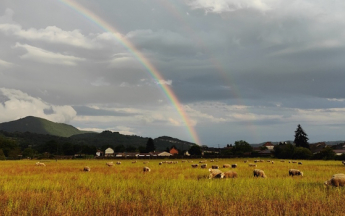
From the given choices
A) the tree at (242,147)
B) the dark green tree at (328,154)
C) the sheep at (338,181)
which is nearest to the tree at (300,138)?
the tree at (242,147)

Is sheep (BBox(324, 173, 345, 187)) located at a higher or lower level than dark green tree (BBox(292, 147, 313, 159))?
higher

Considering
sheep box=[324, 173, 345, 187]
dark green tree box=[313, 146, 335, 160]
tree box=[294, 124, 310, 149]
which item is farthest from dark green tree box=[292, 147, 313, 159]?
sheep box=[324, 173, 345, 187]

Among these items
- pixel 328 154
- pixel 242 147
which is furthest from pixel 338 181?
pixel 242 147

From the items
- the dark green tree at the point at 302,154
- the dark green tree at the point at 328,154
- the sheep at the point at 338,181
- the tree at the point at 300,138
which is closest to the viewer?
the sheep at the point at 338,181

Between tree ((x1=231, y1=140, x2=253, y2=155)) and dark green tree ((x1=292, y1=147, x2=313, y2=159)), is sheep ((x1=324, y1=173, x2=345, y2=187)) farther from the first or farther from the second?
tree ((x1=231, y1=140, x2=253, y2=155))

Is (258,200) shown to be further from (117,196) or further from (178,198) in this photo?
(117,196)

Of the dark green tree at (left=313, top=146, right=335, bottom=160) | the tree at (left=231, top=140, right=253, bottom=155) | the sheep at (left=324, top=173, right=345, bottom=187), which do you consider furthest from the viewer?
the tree at (left=231, top=140, right=253, bottom=155)

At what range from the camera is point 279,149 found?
3698 inches

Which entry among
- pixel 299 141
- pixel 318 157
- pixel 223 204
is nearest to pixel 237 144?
pixel 299 141

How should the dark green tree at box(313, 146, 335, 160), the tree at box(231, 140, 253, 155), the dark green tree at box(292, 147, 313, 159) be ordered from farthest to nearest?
the tree at box(231, 140, 253, 155), the dark green tree at box(292, 147, 313, 159), the dark green tree at box(313, 146, 335, 160)

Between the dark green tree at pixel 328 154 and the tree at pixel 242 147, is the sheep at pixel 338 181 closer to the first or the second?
the dark green tree at pixel 328 154

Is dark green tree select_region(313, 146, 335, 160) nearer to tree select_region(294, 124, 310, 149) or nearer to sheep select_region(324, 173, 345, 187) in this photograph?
tree select_region(294, 124, 310, 149)

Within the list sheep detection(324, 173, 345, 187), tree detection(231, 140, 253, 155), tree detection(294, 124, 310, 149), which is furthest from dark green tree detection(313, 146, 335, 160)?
tree detection(231, 140, 253, 155)

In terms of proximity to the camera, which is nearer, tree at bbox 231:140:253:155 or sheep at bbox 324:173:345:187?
sheep at bbox 324:173:345:187
